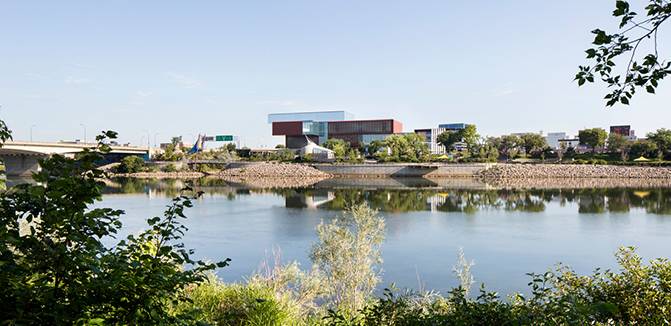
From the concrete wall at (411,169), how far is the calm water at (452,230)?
2985cm

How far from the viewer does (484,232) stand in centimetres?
2066

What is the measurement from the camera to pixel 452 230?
21141 mm

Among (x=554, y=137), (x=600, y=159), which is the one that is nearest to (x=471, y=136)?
(x=600, y=159)

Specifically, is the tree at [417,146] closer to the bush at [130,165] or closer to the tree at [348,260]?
the bush at [130,165]

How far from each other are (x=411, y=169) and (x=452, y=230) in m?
48.9

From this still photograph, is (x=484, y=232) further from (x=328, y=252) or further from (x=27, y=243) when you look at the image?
(x=27, y=243)

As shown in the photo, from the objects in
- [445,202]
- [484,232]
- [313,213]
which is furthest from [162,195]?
[484,232]

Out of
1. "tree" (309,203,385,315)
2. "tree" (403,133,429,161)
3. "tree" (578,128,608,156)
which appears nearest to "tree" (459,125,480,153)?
"tree" (403,133,429,161)

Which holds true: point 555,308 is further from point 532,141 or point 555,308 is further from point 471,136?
point 532,141

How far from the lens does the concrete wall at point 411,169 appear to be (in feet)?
221

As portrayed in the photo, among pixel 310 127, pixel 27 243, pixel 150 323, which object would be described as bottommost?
pixel 150 323

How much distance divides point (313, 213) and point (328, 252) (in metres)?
17.3

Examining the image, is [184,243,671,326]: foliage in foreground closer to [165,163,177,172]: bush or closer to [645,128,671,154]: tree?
[165,163,177,172]: bush

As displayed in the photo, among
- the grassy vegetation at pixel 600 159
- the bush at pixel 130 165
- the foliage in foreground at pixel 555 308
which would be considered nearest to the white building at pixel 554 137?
the grassy vegetation at pixel 600 159
